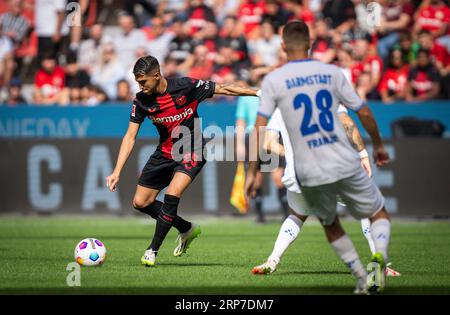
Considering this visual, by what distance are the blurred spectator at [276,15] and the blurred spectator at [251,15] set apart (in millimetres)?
212

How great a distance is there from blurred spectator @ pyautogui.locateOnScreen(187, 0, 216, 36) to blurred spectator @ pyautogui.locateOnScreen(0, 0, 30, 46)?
173 inches

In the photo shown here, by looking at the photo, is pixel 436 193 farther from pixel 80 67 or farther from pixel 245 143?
pixel 80 67

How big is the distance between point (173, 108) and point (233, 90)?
744 mm

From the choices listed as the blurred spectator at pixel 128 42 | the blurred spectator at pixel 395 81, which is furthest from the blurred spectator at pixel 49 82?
the blurred spectator at pixel 395 81

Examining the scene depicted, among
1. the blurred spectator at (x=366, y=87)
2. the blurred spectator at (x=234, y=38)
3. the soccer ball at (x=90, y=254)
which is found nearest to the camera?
the soccer ball at (x=90, y=254)

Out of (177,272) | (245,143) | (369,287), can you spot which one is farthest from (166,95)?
(245,143)

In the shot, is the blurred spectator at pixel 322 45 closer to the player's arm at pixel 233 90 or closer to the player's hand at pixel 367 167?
the player's arm at pixel 233 90

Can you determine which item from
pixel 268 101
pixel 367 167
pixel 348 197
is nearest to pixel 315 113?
pixel 268 101

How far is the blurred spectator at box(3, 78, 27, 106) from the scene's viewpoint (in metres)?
22.5

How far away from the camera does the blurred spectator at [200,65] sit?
21312 millimetres

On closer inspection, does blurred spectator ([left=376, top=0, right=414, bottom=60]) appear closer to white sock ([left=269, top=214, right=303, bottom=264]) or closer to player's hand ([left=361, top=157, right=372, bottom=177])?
player's hand ([left=361, top=157, right=372, bottom=177])

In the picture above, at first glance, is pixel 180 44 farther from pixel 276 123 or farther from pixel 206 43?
pixel 276 123

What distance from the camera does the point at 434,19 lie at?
2134 cm

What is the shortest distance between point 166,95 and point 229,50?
1042 cm
